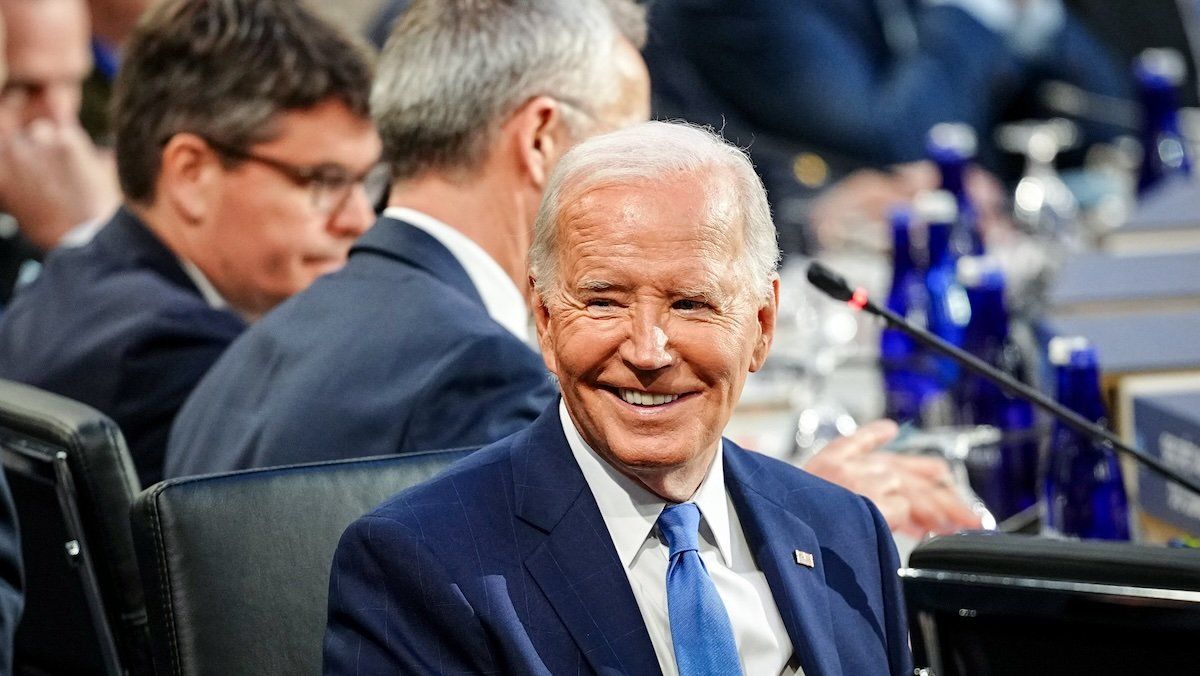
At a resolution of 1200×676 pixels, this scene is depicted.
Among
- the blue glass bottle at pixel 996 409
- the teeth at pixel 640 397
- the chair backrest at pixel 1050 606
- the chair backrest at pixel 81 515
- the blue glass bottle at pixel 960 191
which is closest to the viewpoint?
the chair backrest at pixel 1050 606

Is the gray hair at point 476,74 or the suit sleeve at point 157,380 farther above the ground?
the gray hair at point 476,74

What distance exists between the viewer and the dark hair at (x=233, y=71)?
2604 millimetres

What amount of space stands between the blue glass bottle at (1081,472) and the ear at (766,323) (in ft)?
2.67

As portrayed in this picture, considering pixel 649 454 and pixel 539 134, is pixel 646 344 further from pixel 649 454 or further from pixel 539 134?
pixel 539 134

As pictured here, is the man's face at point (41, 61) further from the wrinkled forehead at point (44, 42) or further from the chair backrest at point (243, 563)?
the chair backrest at point (243, 563)

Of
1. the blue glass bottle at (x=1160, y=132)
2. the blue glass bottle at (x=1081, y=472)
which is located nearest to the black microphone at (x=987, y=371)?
the blue glass bottle at (x=1081, y=472)

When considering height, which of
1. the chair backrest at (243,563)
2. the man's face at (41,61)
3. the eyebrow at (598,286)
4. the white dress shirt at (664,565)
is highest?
the eyebrow at (598,286)

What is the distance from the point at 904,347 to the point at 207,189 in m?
1.29

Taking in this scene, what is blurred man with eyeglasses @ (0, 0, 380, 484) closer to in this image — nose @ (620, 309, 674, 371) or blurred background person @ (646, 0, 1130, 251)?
nose @ (620, 309, 674, 371)

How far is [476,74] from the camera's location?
2170 mm

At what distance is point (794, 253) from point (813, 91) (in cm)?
181

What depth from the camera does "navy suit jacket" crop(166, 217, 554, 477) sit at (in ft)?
6.23

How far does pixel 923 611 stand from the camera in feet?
3.50

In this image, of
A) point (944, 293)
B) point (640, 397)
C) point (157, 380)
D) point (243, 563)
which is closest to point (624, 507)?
point (640, 397)
